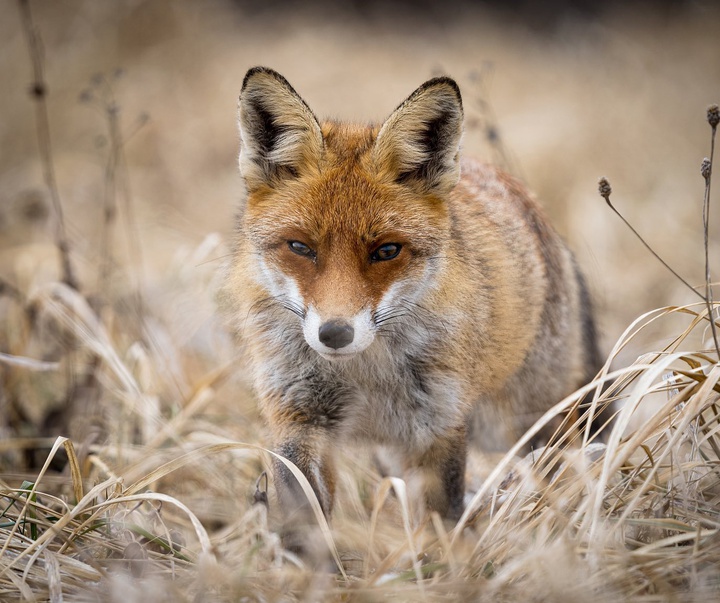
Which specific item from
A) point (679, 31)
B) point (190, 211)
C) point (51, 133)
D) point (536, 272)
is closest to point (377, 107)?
point (190, 211)

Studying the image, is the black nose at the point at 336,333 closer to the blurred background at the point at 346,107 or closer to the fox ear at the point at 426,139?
the fox ear at the point at 426,139

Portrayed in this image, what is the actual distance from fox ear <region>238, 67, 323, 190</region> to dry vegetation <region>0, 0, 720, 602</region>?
4.26ft

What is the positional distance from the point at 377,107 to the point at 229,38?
3381 millimetres

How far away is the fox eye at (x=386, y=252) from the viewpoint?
3084 mm

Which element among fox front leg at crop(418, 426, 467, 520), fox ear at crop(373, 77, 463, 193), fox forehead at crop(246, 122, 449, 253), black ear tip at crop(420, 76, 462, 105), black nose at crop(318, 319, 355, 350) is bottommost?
fox front leg at crop(418, 426, 467, 520)

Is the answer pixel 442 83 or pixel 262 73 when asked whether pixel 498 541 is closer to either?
pixel 442 83

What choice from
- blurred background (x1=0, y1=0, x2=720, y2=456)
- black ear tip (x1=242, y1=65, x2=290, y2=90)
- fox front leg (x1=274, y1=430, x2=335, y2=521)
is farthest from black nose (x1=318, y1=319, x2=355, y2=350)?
blurred background (x1=0, y1=0, x2=720, y2=456)

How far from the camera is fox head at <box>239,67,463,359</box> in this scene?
3.00 meters

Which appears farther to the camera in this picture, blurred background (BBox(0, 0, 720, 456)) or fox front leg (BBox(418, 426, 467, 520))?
blurred background (BBox(0, 0, 720, 456))

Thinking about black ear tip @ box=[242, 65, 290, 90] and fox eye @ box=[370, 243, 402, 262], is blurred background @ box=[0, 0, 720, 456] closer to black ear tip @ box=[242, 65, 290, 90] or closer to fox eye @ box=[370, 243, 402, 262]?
black ear tip @ box=[242, 65, 290, 90]

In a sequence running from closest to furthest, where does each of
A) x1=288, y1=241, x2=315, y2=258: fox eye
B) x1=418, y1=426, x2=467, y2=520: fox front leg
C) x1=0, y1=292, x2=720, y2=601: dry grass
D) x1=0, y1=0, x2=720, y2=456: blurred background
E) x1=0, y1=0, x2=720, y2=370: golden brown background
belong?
x1=0, y1=292, x2=720, y2=601: dry grass
x1=288, y1=241, x2=315, y2=258: fox eye
x1=418, y1=426, x2=467, y2=520: fox front leg
x1=0, y1=0, x2=720, y2=456: blurred background
x1=0, y1=0, x2=720, y2=370: golden brown background

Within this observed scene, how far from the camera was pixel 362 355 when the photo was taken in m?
3.40

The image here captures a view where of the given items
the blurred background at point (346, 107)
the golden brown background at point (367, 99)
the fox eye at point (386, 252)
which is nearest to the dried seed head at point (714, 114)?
the fox eye at point (386, 252)

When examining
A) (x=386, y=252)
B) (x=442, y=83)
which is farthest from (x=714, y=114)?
(x=386, y=252)
